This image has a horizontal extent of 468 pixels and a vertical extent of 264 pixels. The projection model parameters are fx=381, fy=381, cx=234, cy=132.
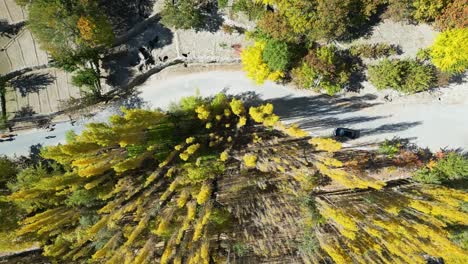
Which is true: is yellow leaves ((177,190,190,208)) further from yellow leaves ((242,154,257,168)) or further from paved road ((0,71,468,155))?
paved road ((0,71,468,155))

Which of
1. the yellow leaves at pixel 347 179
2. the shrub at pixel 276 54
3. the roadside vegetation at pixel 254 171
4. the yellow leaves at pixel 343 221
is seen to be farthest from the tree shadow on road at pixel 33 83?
the yellow leaves at pixel 343 221

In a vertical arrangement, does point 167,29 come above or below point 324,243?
above

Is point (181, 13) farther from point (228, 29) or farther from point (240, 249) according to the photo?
point (240, 249)

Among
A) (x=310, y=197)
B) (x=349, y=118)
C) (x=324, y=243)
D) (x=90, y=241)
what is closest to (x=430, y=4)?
(x=349, y=118)

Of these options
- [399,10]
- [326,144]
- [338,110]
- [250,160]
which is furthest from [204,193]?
[399,10]

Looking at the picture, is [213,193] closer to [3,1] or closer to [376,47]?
[376,47]
